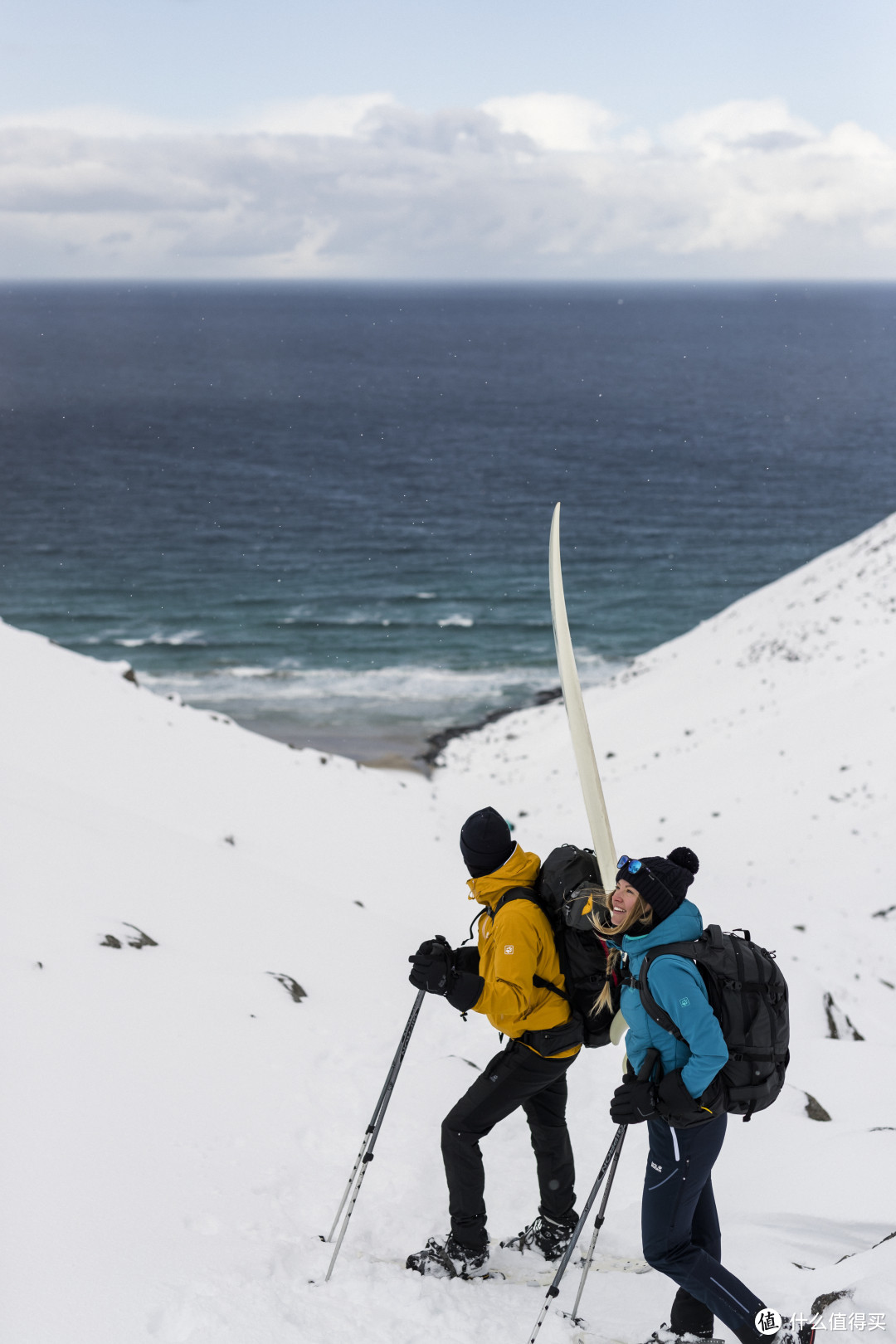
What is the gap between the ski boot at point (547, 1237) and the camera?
5320mm

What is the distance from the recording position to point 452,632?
39312 millimetres

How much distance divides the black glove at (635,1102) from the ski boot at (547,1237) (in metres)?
1.58

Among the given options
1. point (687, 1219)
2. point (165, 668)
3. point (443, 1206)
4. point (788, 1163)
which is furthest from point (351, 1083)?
point (165, 668)

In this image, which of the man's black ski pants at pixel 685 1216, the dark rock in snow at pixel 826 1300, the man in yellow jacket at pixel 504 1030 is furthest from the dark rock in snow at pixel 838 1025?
the man's black ski pants at pixel 685 1216

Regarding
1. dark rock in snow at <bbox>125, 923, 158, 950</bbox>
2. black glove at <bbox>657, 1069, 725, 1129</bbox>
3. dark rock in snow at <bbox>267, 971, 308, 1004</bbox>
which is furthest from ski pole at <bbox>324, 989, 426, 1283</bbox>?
dark rock in snow at <bbox>125, 923, 158, 950</bbox>

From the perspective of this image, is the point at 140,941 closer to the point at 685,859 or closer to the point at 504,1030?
the point at 504,1030

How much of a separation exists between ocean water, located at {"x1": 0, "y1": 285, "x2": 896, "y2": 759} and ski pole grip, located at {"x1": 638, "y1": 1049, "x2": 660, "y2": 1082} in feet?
78.5

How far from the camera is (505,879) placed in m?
4.87

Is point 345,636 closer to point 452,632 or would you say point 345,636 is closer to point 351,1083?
point 452,632

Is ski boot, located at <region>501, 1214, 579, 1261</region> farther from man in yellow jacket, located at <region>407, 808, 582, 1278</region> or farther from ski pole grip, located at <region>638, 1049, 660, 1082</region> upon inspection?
ski pole grip, located at <region>638, 1049, 660, 1082</region>

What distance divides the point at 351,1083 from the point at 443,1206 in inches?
57.9

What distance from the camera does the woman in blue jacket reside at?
397 cm

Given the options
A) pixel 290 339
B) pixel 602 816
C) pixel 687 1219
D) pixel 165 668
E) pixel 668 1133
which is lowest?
pixel 165 668

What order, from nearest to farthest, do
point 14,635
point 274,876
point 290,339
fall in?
point 274,876
point 14,635
point 290,339
